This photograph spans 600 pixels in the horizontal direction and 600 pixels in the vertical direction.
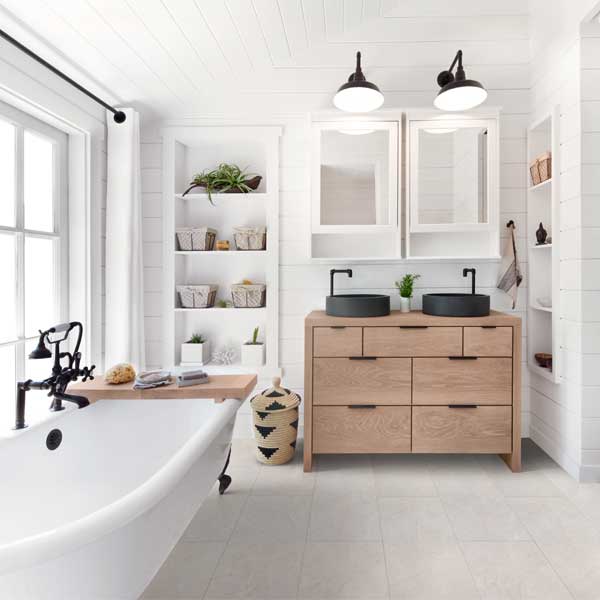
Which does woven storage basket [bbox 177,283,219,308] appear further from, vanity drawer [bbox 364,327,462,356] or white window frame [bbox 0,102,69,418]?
vanity drawer [bbox 364,327,462,356]

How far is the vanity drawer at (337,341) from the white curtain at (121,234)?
1.14 metres

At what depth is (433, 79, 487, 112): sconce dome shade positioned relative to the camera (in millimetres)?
2557

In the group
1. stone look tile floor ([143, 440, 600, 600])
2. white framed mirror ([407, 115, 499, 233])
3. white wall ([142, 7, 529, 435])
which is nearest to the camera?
stone look tile floor ([143, 440, 600, 600])

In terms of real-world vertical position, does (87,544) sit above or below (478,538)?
above

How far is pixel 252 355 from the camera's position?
125 inches

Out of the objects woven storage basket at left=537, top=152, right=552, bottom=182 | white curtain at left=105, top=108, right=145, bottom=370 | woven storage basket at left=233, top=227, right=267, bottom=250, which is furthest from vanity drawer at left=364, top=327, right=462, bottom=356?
white curtain at left=105, top=108, right=145, bottom=370

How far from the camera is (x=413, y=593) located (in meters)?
1.66

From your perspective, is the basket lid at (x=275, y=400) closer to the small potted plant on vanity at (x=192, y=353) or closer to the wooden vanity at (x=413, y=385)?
the wooden vanity at (x=413, y=385)

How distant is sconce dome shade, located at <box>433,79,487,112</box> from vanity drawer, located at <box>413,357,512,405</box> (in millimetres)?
1432

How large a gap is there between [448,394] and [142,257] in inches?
82.5

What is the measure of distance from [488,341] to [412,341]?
0.42 meters

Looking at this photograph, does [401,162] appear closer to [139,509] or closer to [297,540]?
[297,540]

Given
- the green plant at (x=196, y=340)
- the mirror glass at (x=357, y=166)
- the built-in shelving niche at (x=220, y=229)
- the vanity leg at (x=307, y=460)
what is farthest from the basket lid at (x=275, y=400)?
the mirror glass at (x=357, y=166)

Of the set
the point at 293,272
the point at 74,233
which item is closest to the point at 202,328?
the point at 293,272
